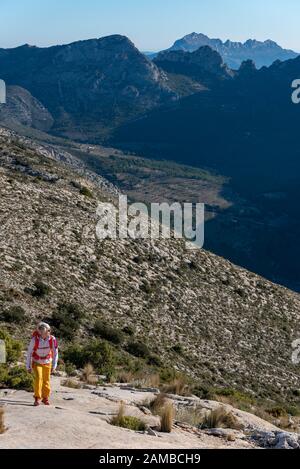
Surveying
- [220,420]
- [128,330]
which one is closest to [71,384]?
[220,420]

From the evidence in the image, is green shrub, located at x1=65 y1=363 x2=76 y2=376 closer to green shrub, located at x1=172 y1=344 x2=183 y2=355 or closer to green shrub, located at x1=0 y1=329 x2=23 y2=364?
green shrub, located at x1=0 y1=329 x2=23 y2=364

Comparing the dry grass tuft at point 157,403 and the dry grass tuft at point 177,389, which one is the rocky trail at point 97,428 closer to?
the dry grass tuft at point 157,403

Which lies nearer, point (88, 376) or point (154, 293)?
point (88, 376)

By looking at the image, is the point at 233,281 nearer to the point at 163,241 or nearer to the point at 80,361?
the point at 163,241

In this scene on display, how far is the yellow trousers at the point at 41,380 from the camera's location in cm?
1712

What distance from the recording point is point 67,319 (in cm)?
3247

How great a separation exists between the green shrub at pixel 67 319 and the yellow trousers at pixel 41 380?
14.0 m

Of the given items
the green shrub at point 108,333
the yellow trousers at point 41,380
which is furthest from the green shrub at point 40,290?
the yellow trousers at point 41,380

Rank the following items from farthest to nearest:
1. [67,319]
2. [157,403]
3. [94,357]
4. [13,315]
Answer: [67,319], [13,315], [94,357], [157,403]

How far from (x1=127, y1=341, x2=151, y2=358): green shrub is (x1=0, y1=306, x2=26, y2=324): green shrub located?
6.26m

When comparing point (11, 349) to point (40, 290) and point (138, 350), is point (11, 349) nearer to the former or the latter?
point (138, 350)

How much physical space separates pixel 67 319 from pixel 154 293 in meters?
9.89

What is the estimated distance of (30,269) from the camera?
119 ft
